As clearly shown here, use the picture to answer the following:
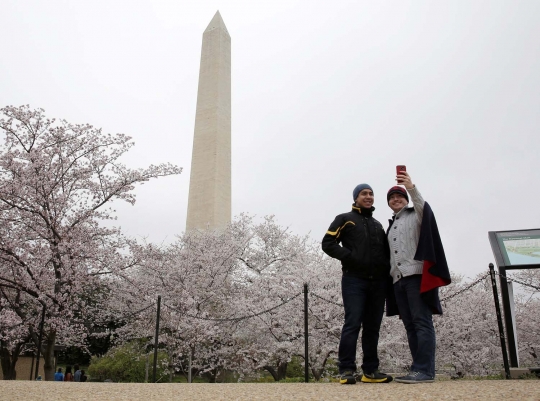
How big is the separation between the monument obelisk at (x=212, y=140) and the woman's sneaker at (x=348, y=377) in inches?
613

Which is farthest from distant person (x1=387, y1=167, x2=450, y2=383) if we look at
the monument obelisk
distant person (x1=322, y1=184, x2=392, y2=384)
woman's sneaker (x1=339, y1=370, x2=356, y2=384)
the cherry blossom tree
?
the monument obelisk

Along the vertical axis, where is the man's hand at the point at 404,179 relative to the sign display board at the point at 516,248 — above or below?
above

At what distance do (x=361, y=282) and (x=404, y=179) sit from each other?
0.90 m

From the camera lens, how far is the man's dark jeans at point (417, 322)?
10.8 feet

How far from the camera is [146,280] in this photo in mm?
11781

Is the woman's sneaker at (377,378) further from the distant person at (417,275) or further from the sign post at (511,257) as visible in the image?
the sign post at (511,257)

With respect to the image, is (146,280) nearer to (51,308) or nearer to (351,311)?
(51,308)

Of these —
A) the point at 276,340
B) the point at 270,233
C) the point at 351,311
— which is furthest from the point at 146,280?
the point at 351,311

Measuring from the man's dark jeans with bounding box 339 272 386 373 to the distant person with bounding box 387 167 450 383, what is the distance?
0.17m

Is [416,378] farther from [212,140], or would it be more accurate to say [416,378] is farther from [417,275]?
[212,140]

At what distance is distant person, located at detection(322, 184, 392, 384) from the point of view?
11.6 feet

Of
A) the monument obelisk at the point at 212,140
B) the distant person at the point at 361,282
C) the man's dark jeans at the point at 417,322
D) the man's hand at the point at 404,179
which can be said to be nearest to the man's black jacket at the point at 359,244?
the distant person at the point at 361,282

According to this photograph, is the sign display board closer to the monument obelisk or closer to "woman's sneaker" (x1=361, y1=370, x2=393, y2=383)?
"woman's sneaker" (x1=361, y1=370, x2=393, y2=383)

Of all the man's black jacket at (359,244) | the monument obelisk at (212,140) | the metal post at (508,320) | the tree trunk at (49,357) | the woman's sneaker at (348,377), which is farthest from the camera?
the monument obelisk at (212,140)
